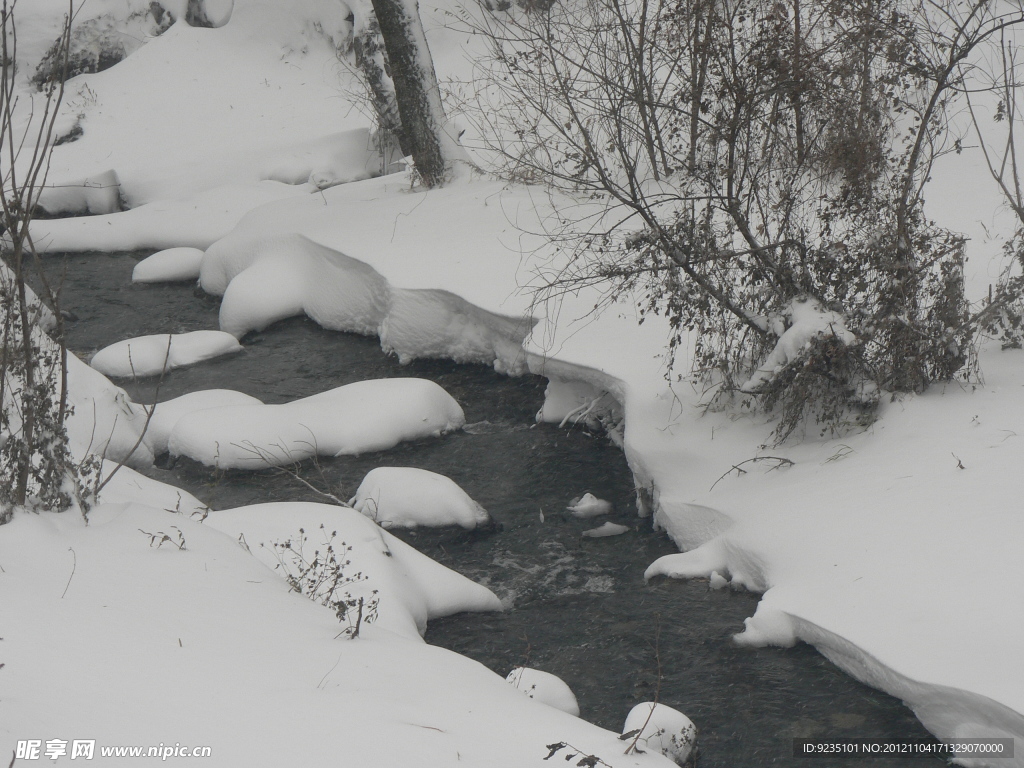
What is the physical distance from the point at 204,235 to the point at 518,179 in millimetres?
4236

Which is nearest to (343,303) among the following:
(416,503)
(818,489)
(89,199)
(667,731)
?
(416,503)

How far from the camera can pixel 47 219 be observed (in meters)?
13.1

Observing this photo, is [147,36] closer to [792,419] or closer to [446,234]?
[446,234]

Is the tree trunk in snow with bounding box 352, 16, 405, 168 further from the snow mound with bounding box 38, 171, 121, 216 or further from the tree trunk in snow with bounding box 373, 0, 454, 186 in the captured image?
the snow mound with bounding box 38, 171, 121, 216

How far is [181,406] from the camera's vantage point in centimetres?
741

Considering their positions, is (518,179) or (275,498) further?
(518,179)

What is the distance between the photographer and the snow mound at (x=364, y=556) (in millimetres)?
4773

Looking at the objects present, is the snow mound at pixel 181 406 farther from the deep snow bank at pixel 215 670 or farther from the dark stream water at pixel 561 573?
the deep snow bank at pixel 215 670

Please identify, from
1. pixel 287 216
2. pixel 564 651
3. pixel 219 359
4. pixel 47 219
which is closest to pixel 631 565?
pixel 564 651

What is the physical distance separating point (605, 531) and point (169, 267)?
7.14 m

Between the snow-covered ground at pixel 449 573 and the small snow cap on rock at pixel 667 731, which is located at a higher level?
the snow-covered ground at pixel 449 573

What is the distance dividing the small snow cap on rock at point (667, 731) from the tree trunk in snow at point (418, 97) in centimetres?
819

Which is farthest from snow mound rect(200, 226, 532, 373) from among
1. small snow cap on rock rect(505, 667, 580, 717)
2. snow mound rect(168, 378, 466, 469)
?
small snow cap on rock rect(505, 667, 580, 717)

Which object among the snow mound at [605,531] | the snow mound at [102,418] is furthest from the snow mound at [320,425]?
the snow mound at [605,531]
